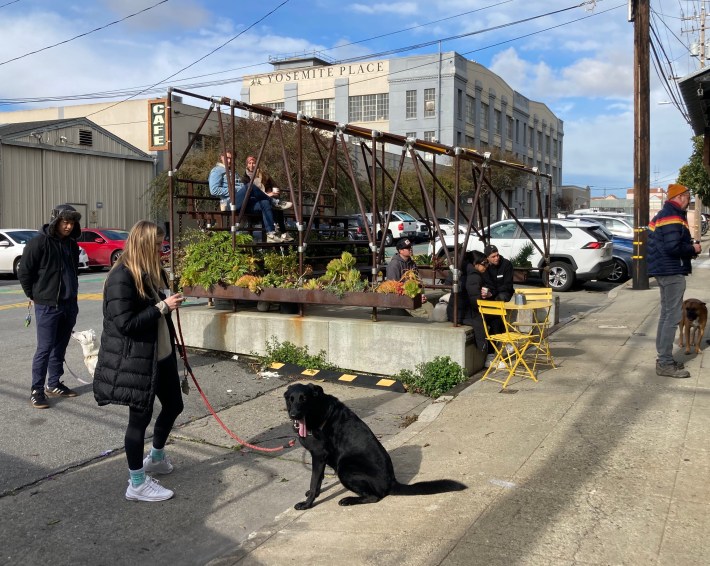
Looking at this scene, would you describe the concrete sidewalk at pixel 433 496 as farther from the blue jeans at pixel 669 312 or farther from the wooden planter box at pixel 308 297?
the wooden planter box at pixel 308 297

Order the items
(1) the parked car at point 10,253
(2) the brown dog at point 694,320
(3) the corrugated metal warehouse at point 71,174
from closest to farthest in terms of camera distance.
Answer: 1. (2) the brown dog at point 694,320
2. (1) the parked car at point 10,253
3. (3) the corrugated metal warehouse at point 71,174

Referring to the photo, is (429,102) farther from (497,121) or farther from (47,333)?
(47,333)

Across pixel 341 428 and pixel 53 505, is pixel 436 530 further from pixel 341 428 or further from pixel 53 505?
pixel 53 505

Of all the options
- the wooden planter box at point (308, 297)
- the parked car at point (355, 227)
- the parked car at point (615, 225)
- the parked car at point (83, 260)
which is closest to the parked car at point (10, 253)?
the parked car at point (83, 260)

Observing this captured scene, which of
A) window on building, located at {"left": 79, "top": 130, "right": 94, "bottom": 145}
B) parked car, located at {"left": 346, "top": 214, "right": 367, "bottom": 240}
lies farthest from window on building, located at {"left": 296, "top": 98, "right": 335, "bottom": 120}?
parked car, located at {"left": 346, "top": 214, "right": 367, "bottom": 240}

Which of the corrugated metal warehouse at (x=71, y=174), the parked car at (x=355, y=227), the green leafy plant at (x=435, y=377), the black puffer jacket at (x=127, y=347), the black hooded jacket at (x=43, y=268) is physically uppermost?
the corrugated metal warehouse at (x=71, y=174)

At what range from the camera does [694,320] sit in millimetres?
7805

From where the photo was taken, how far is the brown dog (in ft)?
25.5

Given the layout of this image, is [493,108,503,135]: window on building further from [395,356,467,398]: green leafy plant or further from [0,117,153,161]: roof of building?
[395,356,467,398]: green leafy plant

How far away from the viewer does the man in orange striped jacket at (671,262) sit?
6.71m

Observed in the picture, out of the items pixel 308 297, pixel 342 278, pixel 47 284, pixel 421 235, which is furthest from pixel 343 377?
pixel 421 235

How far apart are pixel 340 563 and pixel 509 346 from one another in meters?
4.45

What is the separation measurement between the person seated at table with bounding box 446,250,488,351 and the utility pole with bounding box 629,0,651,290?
8297 millimetres

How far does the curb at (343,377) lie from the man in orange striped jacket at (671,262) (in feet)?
8.76
